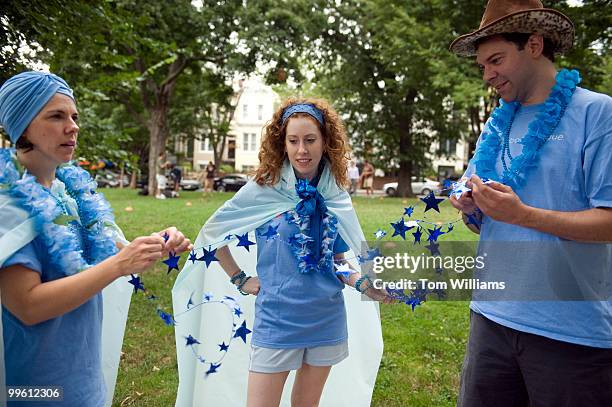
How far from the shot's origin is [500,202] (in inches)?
75.2

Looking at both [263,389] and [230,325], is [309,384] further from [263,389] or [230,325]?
[230,325]

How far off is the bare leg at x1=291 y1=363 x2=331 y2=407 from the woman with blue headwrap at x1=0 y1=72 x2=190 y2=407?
1.02 metres

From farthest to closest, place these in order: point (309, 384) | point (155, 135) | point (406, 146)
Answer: point (406, 146), point (155, 135), point (309, 384)

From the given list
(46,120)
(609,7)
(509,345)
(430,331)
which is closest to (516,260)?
(509,345)

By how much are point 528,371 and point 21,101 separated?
2.29 meters

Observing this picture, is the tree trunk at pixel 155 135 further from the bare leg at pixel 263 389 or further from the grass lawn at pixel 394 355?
the bare leg at pixel 263 389

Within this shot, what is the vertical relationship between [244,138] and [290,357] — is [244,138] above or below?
above

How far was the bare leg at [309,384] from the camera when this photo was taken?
2686 mm

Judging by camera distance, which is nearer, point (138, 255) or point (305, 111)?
point (138, 255)

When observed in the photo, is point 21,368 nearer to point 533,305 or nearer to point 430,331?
point 533,305

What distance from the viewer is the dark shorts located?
1.94m

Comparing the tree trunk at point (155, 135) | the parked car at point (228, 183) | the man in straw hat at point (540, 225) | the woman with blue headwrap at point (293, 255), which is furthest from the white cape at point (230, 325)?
Result: the parked car at point (228, 183)

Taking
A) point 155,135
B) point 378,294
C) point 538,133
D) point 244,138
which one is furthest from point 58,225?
point 244,138

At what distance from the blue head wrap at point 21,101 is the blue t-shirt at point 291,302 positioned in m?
1.28
